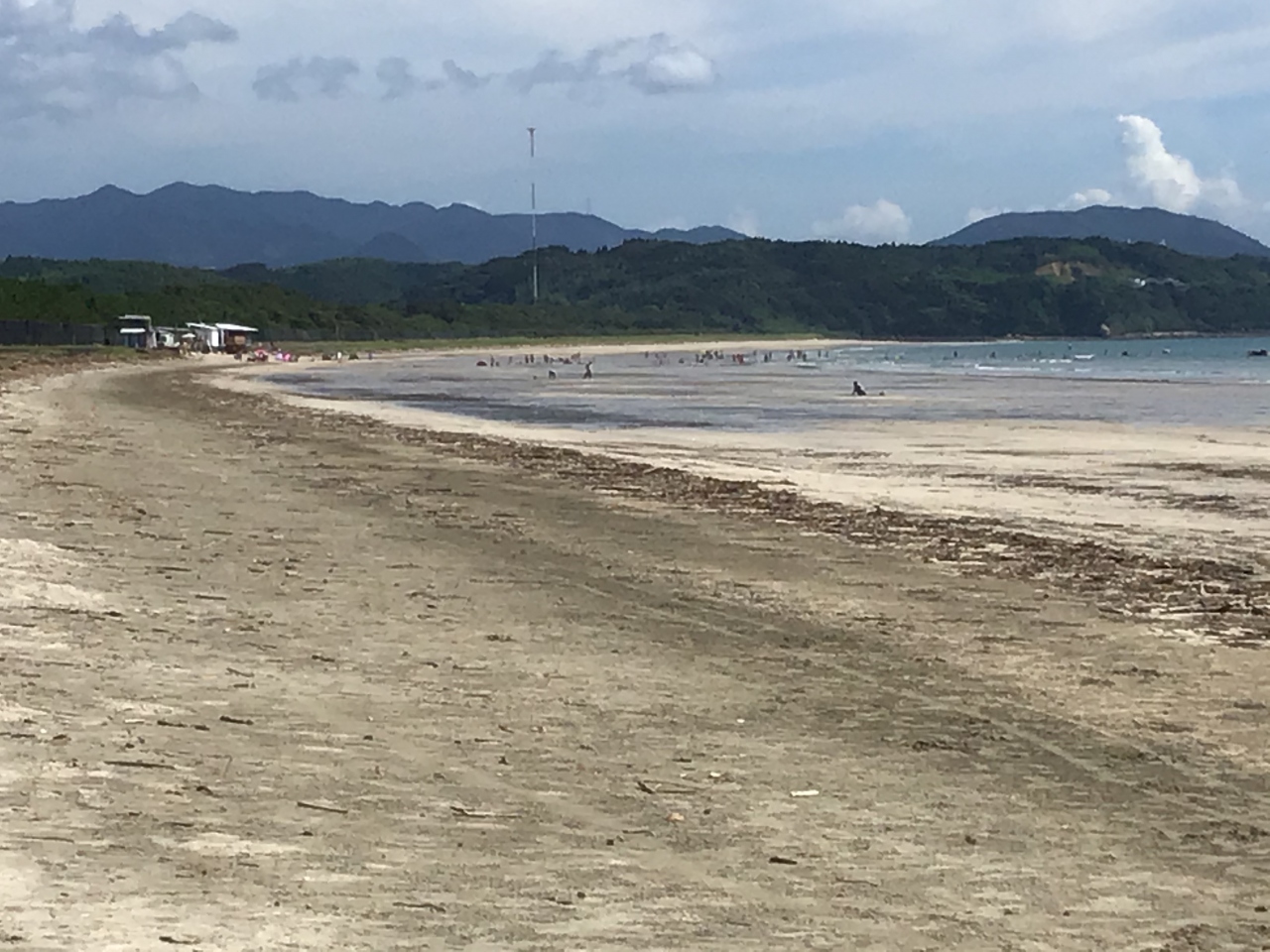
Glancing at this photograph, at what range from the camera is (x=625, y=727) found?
277 inches

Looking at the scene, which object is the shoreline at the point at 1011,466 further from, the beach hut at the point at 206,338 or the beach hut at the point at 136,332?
the beach hut at the point at 206,338

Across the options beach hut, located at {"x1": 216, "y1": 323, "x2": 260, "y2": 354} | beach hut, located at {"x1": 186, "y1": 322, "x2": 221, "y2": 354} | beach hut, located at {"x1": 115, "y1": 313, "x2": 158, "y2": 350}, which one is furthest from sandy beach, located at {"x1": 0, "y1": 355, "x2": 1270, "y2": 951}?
beach hut, located at {"x1": 216, "y1": 323, "x2": 260, "y2": 354}

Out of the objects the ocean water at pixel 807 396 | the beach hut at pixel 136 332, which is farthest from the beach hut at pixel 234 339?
the ocean water at pixel 807 396

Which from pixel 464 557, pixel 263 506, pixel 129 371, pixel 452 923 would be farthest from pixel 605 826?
pixel 129 371

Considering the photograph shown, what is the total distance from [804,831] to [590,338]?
167m

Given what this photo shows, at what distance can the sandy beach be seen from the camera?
479 cm

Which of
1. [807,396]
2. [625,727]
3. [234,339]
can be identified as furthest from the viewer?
[234,339]

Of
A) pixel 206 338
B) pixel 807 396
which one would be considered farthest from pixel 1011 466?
pixel 206 338

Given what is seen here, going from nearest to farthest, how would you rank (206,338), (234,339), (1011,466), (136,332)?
(1011,466) → (136,332) → (206,338) → (234,339)

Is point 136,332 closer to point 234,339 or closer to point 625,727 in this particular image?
point 234,339

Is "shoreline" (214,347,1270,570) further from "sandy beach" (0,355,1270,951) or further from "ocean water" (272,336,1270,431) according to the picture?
"ocean water" (272,336,1270,431)

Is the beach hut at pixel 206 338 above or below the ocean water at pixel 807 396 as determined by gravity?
above

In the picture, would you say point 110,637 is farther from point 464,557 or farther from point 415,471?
point 415,471

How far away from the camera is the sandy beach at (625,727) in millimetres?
4789
